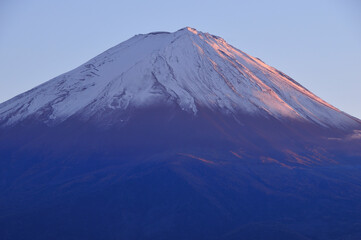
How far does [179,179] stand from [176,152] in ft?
19.0

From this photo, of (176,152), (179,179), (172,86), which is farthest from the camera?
(172,86)

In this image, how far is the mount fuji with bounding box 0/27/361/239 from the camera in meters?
60.8

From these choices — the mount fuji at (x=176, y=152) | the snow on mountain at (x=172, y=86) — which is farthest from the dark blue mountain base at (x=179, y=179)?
the snow on mountain at (x=172, y=86)

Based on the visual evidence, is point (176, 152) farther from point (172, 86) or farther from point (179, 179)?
point (172, 86)

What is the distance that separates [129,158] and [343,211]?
23036mm

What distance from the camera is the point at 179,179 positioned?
217 ft

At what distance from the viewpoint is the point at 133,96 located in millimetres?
80125

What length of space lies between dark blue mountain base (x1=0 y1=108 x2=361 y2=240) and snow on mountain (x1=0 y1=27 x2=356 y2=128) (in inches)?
90.3

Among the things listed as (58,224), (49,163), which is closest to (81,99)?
(49,163)

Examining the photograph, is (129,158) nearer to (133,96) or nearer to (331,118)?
(133,96)

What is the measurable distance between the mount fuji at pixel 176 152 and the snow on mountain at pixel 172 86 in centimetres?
21

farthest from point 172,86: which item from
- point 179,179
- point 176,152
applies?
point 179,179

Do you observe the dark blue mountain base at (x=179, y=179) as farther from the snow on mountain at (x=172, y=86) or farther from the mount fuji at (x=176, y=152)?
the snow on mountain at (x=172, y=86)

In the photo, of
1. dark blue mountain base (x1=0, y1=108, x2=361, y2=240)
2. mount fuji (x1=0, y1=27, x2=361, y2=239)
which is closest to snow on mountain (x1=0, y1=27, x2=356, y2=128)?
mount fuji (x1=0, y1=27, x2=361, y2=239)
